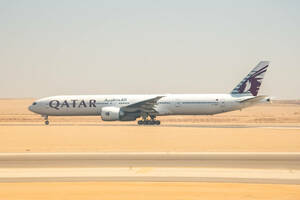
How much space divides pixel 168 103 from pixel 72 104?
401 inches

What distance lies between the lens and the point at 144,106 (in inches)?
1629

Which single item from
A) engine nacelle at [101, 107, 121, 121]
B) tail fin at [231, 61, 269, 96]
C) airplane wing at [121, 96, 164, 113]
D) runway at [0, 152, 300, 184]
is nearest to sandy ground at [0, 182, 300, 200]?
runway at [0, 152, 300, 184]

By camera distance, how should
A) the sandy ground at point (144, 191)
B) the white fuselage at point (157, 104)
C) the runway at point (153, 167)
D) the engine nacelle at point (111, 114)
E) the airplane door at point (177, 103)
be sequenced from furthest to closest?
the airplane door at point (177, 103), the white fuselage at point (157, 104), the engine nacelle at point (111, 114), the runway at point (153, 167), the sandy ground at point (144, 191)

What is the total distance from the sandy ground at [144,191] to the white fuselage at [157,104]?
2974cm

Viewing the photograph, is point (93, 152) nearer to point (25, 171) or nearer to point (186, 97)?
point (25, 171)

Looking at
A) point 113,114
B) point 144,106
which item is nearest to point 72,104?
point 113,114

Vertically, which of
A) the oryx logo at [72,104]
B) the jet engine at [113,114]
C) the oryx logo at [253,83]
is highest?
the oryx logo at [253,83]

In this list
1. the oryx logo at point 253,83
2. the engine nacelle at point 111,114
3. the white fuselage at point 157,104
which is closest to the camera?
the engine nacelle at point 111,114

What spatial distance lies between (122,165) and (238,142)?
1028cm

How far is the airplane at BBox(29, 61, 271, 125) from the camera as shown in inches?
1607

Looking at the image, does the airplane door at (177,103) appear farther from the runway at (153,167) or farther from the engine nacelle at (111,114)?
the runway at (153,167)

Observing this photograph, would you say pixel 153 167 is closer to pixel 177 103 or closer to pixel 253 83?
pixel 177 103

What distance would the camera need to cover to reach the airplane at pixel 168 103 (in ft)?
134

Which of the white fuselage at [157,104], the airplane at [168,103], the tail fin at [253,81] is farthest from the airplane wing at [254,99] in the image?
the tail fin at [253,81]
